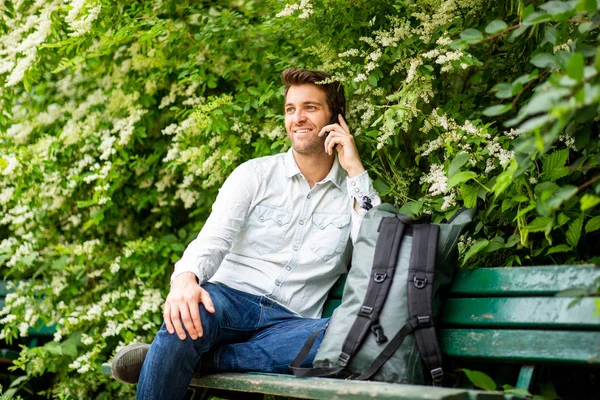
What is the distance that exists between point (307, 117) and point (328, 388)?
1.41m

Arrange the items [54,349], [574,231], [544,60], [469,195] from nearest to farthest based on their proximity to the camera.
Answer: [544,60] < [574,231] < [469,195] < [54,349]

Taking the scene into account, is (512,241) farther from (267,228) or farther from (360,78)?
(267,228)

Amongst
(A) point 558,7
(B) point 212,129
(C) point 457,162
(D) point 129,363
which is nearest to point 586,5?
(A) point 558,7

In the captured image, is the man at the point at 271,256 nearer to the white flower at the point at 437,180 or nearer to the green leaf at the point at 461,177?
the white flower at the point at 437,180

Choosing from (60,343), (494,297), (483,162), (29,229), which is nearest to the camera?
(494,297)

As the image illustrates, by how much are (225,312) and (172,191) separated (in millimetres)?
1934

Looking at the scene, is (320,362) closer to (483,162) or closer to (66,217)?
(483,162)

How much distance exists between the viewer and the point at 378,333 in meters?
2.46

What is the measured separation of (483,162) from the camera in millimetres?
2754

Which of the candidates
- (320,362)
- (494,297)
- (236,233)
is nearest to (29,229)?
(236,233)

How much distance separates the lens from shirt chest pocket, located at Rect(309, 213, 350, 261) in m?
3.10

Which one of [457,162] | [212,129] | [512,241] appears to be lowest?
[512,241]

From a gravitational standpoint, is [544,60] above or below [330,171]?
above

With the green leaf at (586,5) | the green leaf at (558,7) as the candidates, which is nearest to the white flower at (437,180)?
the green leaf at (558,7)
